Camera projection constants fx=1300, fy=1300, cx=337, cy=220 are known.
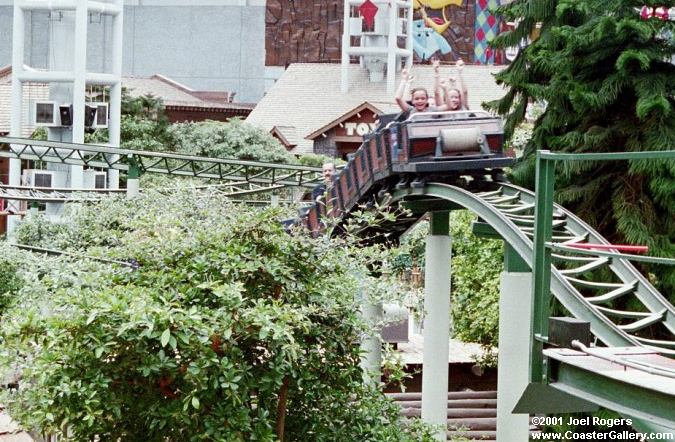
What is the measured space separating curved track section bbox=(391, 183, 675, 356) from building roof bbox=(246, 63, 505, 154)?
3062cm

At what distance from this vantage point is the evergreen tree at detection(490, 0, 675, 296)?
18.3 metres

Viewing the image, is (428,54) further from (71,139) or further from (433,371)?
(433,371)

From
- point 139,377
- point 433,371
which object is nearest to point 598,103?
point 433,371

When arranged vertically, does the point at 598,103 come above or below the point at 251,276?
above

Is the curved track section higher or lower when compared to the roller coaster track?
lower

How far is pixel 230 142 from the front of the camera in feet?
144

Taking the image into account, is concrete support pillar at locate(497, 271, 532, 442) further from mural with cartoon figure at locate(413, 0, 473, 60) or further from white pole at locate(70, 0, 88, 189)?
mural with cartoon figure at locate(413, 0, 473, 60)

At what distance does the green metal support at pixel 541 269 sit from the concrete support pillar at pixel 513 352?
7.03 m

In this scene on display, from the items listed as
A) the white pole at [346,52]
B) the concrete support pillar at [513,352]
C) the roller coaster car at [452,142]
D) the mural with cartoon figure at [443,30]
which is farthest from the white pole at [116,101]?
the mural with cartoon figure at [443,30]

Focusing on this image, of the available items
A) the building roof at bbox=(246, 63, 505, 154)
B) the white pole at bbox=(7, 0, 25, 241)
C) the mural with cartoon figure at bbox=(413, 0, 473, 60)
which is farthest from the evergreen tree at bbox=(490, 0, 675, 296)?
the mural with cartoon figure at bbox=(413, 0, 473, 60)

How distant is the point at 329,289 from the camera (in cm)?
1005

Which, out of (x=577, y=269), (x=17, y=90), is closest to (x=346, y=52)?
(x=17, y=90)

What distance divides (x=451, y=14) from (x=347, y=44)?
331 inches

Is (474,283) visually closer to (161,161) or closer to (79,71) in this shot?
(161,161)
